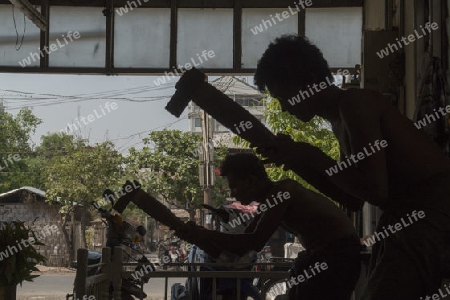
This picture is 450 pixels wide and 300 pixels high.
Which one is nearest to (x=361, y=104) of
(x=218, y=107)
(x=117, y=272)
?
(x=218, y=107)

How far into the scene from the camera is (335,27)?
27.0 ft

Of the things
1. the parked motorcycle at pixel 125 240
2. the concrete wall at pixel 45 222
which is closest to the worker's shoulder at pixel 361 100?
the parked motorcycle at pixel 125 240

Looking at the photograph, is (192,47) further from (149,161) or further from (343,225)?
(149,161)

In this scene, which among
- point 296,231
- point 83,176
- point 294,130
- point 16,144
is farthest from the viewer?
point 16,144

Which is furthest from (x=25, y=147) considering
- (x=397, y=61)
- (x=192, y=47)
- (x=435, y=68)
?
(x=435, y=68)

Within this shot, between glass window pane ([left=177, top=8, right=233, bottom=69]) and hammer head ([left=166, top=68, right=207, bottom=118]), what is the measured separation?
612cm

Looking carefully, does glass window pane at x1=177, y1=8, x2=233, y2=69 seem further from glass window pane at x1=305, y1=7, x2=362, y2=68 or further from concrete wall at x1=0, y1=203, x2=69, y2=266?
concrete wall at x1=0, y1=203, x2=69, y2=266

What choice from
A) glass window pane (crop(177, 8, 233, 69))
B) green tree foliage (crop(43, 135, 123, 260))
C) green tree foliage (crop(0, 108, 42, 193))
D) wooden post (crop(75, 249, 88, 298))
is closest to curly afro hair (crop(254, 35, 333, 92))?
wooden post (crop(75, 249, 88, 298))

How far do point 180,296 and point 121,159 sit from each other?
53.6 feet

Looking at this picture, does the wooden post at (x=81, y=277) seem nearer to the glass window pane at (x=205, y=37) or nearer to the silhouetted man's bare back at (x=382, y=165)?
the silhouetted man's bare back at (x=382, y=165)

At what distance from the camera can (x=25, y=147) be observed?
29.1 meters

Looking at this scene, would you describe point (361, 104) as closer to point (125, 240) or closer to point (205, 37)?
point (125, 240)

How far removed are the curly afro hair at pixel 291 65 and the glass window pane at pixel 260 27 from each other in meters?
6.14

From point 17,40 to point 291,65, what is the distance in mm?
6942
